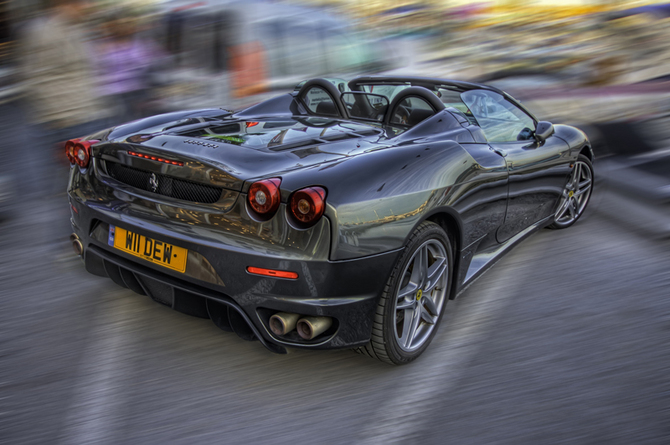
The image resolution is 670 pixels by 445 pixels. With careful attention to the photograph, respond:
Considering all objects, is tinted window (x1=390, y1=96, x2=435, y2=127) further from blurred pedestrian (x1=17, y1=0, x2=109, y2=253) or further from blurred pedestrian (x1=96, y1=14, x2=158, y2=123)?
blurred pedestrian (x1=96, y1=14, x2=158, y2=123)

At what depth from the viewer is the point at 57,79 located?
14.7ft

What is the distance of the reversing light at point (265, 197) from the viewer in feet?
7.23

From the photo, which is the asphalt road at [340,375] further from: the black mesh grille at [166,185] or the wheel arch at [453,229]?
the black mesh grille at [166,185]

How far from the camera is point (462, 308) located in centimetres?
332

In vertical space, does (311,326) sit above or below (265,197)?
below

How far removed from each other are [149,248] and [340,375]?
1.04 metres

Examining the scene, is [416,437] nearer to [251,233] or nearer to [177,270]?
[251,233]

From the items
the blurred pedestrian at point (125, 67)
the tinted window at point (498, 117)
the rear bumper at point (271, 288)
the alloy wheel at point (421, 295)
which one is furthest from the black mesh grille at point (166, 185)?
the blurred pedestrian at point (125, 67)

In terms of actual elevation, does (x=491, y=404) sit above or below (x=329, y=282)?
below

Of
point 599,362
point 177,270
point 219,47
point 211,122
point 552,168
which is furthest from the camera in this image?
point 219,47

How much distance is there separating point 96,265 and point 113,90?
3243 mm

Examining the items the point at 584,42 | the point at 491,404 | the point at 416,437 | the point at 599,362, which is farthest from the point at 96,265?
the point at 584,42

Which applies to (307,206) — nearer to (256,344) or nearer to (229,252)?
(229,252)

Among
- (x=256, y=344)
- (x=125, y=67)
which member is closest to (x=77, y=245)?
(x=256, y=344)
